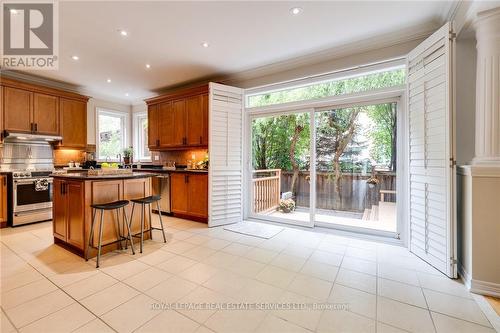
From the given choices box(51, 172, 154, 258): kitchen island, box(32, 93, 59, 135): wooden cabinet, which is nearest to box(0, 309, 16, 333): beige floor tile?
box(51, 172, 154, 258): kitchen island

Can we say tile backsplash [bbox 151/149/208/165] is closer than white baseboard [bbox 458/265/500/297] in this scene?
No

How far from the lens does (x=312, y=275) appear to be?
2375 mm

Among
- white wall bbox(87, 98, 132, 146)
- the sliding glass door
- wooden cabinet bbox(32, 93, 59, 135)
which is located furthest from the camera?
white wall bbox(87, 98, 132, 146)

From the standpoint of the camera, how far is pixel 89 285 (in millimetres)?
2172

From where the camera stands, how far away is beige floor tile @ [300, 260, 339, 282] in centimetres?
236

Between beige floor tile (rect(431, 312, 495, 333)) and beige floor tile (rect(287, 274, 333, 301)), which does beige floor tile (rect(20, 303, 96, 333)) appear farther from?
beige floor tile (rect(431, 312, 495, 333))

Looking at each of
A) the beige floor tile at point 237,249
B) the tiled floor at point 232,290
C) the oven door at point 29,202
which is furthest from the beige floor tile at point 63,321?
the oven door at point 29,202

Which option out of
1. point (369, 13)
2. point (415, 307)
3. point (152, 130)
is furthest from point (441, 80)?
point (152, 130)

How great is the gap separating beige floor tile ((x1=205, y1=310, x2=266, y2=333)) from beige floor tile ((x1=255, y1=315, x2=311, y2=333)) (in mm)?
42

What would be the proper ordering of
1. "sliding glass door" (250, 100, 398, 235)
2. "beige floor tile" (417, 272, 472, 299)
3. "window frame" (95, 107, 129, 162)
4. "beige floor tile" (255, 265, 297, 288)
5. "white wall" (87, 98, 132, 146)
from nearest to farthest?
"beige floor tile" (417, 272, 472, 299) < "beige floor tile" (255, 265, 297, 288) < "sliding glass door" (250, 100, 398, 235) < "white wall" (87, 98, 132, 146) < "window frame" (95, 107, 129, 162)

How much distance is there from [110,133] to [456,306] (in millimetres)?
7292

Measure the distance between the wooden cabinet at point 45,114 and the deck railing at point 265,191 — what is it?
14.1 feet

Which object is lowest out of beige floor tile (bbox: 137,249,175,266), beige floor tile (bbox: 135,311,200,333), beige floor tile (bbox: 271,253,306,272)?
beige floor tile (bbox: 135,311,200,333)

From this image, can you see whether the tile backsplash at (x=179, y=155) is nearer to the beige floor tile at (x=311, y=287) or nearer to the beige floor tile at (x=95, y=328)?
the beige floor tile at (x=311, y=287)
